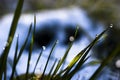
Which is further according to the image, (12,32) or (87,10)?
(87,10)

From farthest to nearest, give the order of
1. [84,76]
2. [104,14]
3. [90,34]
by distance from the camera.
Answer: [104,14] → [90,34] → [84,76]

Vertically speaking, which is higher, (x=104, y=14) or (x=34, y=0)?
(x=34, y=0)

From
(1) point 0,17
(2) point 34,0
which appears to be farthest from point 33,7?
(1) point 0,17

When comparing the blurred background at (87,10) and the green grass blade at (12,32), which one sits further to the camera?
the blurred background at (87,10)

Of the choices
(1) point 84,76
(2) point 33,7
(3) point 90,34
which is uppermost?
(2) point 33,7

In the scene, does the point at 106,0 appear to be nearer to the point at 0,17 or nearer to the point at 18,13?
the point at 0,17

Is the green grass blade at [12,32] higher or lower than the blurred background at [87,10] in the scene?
lower

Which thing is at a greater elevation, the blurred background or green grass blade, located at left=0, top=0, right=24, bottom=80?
the blurred background

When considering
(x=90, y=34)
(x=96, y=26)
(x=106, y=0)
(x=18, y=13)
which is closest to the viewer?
(x=18, y=13)

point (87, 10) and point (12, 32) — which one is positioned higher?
point (87, 10)

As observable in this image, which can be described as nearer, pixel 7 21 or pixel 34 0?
pixel 7 21

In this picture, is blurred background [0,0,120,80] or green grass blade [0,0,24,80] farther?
blurred background [0,0,120,80]
